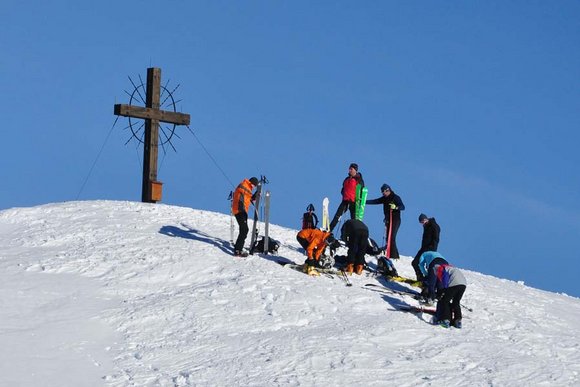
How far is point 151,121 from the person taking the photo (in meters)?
26.4

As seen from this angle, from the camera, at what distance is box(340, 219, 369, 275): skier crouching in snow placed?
18906 millimetres

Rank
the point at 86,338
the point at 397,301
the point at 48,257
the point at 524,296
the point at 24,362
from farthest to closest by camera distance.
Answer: the point at 524,296 → the point at 48,257 → the point at 397,301 → the point at 86,338 → the point at 24,362

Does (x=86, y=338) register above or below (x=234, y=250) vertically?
below

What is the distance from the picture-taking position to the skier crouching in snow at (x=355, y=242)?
62.0 feet

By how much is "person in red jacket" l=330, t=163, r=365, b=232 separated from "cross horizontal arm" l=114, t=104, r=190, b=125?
758cm

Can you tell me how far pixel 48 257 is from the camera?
18.9 metres

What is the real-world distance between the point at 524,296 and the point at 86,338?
11.0m

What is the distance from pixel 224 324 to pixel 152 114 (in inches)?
497

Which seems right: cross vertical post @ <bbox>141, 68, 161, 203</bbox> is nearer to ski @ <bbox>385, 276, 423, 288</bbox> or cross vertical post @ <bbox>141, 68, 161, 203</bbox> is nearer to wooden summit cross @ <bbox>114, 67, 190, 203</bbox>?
wooden summit cross @ <bbox>114, 67, 190, 203</bbox>

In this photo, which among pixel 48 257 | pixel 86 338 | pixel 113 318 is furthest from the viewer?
pixel 48 257

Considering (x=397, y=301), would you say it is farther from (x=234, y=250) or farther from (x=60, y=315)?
(x=60, y=315)

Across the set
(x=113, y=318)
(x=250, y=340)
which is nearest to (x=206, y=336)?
(x=250, y=340)

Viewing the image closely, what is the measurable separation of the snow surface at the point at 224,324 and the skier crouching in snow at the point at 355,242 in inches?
17.6

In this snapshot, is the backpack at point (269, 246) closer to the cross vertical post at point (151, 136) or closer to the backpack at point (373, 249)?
the backpack at point (373, 249)
